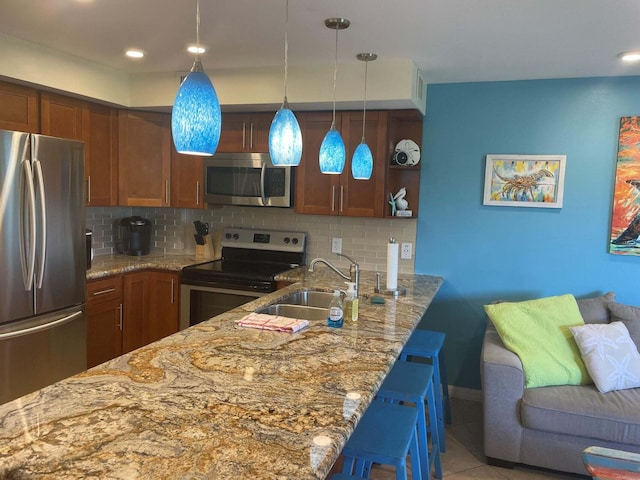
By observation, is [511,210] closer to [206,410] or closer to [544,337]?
[544,337]

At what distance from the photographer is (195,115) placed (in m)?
1.49

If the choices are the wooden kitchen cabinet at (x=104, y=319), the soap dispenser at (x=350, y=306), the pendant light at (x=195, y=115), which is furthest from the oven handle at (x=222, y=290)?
the pendant light at (x=195, y=115)

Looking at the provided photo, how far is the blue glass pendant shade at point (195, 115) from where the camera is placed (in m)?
1.49

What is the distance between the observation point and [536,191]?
3.59 metres

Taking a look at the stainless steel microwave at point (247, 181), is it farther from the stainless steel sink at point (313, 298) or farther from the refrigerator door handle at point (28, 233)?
the refrigerator door handle at point (28, 233)

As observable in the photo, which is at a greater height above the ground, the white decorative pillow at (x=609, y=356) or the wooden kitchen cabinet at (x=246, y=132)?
the wooden kitchen cabinet at (x=246, y=132)

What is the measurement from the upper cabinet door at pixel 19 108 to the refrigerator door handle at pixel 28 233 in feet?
1.90

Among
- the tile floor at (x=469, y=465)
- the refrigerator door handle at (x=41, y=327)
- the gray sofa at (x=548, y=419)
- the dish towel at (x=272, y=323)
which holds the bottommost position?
the tile floor at (x=469, y=465)

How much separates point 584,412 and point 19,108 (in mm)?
3800

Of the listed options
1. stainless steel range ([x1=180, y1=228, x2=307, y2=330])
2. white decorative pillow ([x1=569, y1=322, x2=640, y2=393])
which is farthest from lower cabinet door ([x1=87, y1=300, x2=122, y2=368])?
white decorative pillow ([x1=569, y1=322, x2=640, y2=393])

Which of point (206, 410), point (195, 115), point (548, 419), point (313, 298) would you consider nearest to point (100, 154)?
point (313, 298)

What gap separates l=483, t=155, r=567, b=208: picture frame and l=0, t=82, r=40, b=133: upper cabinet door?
10.3 feet

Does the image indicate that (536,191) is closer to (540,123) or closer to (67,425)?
(540,123)

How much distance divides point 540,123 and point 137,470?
3.42m
